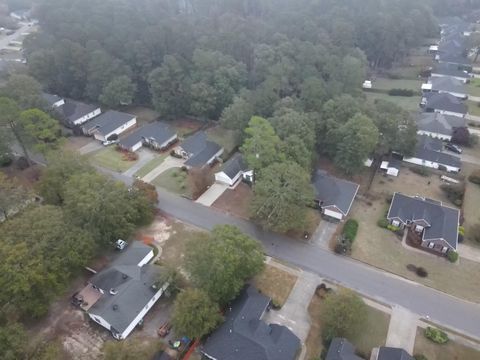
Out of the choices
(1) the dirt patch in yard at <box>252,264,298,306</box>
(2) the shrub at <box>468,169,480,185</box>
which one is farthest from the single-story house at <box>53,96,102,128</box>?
(2) the shrub at <box>468,169,480,185</box>

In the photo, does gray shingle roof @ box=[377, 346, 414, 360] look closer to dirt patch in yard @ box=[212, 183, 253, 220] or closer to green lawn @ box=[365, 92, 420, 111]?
dirt patch in yard @ box=[212, 183, 253, 220]

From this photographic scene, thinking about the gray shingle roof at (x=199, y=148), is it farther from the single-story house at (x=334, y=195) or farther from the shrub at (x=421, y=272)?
the shrub at (x=421, y=272)

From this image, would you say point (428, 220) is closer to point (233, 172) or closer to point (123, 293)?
point (233, 172)

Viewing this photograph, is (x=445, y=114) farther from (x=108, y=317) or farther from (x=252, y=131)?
(x=108, y=317)

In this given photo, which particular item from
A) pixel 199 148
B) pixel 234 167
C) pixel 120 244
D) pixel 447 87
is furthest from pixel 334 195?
pixel 447 87

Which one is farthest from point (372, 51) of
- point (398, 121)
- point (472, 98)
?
point (398, 121)
